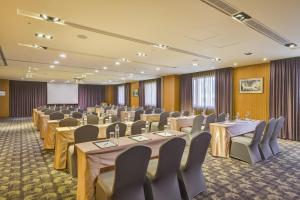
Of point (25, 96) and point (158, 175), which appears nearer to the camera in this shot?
point (158, 175)

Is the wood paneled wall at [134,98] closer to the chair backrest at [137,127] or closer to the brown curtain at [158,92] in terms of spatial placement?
the brown curtain at [158,92]

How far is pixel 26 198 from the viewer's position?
2.92 metres

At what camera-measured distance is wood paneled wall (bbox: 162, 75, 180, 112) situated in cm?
1214

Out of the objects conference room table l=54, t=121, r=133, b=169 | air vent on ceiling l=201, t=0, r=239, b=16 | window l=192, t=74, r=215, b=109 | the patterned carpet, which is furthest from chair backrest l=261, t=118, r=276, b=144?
window l=192, t=74, r=215, b=109

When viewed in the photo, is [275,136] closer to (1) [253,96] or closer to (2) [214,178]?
(2) [214,178]

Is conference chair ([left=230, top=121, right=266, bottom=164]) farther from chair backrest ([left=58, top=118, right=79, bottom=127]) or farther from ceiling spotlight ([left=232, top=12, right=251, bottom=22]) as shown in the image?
chair backrest ([left=58, top=118, right=79, bottom=127])

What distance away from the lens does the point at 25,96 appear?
1733cm

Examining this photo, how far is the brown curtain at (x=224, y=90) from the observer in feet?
A: 30.0

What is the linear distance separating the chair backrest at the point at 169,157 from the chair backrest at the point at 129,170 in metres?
0.23

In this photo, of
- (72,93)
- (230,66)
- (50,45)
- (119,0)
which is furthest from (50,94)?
(119,0)

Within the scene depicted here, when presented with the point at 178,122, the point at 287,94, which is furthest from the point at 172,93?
the point at 287,94

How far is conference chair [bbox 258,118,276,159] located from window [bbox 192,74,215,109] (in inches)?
208

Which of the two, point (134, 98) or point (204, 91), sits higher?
point (204, 91)

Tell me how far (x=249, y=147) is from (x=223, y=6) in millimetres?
3239
